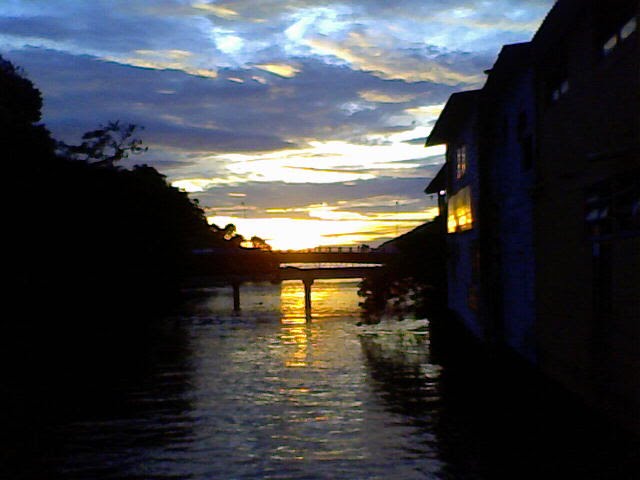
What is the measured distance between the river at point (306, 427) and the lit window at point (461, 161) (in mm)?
7319

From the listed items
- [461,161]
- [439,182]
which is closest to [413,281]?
[439,182]

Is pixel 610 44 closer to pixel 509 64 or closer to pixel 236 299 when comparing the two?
pixel 509 64

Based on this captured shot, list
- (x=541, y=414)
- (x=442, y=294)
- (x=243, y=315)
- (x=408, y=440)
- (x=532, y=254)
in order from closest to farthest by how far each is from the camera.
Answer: (x=408, y=440) → (x=541, y=414) → (x=532, y=254) → (x=442, y=294) → (x=243, y=315)

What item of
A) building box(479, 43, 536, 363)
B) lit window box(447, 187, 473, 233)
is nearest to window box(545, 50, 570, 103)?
building box(479, 43, 536, 363)

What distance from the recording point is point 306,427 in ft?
Answer: 59.0

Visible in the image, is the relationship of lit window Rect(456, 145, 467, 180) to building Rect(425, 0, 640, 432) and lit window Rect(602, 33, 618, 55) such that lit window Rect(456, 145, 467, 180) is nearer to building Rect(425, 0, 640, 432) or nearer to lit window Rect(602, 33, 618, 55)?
building Rect(425, 0, 640, 432)

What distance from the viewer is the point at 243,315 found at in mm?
72625

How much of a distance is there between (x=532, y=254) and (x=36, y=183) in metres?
27.8

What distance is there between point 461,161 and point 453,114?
2.53 metres

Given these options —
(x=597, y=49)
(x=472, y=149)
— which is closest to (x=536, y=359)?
(x=597, y=49)

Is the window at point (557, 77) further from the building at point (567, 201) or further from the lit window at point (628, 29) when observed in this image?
the lit window at point (628, 29)

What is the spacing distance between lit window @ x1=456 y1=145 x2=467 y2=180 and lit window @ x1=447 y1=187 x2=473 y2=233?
72 centimetres

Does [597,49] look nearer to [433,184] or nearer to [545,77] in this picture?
[545,77]

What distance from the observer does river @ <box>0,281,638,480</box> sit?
547 inches
